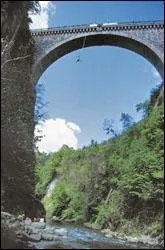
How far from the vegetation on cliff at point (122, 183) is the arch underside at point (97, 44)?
3.23m

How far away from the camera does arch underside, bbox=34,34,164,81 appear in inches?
1134

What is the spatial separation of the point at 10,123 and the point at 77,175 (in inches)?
1167

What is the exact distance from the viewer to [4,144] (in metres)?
18.4

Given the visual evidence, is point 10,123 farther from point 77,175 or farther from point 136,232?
point 77,175

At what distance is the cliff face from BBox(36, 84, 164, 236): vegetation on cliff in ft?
20.8

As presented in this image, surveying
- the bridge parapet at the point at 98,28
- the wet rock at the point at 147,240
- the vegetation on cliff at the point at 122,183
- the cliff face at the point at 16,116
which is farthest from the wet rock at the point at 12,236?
the bridge parapet at the point at 98,28

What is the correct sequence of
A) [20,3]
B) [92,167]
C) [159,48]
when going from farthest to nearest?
[92,167] → [159,48] → [20,3]

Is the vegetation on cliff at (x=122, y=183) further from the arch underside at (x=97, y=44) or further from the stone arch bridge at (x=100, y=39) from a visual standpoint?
the stone arch bridge at (x=100, y=39)

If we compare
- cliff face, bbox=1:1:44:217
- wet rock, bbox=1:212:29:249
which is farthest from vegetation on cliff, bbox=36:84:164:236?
wet rock, bbox=1:212:29:249

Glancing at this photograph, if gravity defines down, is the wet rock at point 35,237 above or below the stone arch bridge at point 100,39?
below

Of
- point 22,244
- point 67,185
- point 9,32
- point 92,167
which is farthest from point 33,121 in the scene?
point 67,185

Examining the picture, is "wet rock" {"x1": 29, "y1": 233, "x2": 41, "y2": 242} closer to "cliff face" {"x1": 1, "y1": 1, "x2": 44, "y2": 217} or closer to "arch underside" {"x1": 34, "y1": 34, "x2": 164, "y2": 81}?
"cliff face" {"x1": 1, "y1": 1, "x2": 44, "y2": 217}

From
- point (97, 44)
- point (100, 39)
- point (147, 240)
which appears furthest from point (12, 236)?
point (97, 44)

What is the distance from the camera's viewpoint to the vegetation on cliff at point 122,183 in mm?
26359
